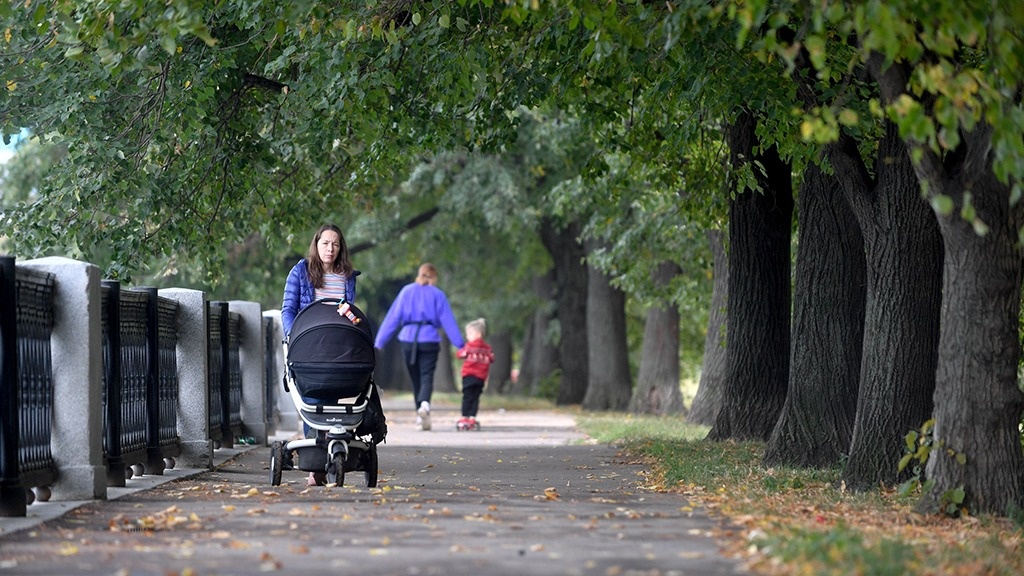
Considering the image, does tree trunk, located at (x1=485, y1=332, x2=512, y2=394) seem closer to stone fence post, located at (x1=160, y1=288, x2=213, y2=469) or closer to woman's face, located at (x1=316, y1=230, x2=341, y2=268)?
stone fence post, located at (x1=160, y1=288, x2=213, y2=469)

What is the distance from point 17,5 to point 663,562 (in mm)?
8777

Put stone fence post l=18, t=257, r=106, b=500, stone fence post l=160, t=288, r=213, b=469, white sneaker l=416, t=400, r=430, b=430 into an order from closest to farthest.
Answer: stone fence post l=18, t=257, r=106, b=500
stone fence post l=160, t=288, r=213, b=469
white sneaker l=416, t=400, r=430, b=430

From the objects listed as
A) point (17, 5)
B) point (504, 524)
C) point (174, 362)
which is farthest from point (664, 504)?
point (17, 5)

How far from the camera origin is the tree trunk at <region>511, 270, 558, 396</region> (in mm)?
38906

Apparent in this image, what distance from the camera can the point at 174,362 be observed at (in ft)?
43.3

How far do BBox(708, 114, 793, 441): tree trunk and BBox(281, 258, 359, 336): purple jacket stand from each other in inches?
226

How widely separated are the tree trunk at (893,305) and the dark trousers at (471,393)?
11.2m

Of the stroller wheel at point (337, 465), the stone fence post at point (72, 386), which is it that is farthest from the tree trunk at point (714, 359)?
the stone fence post at point (72, 386)

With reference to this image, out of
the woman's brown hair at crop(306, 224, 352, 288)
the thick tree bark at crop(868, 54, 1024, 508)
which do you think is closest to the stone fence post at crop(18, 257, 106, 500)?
the woman's brown hair at crop(306, 224, 352, 288)

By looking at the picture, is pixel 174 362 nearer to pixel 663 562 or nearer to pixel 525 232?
pixel 663 562

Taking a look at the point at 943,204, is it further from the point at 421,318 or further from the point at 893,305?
the point at 421,318

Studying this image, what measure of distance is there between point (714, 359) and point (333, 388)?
1282cm

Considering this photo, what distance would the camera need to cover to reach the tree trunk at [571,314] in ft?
114

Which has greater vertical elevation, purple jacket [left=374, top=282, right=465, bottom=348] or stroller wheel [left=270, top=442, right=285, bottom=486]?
purple jacket [left=374, top=282, right=465, bottom=348]
